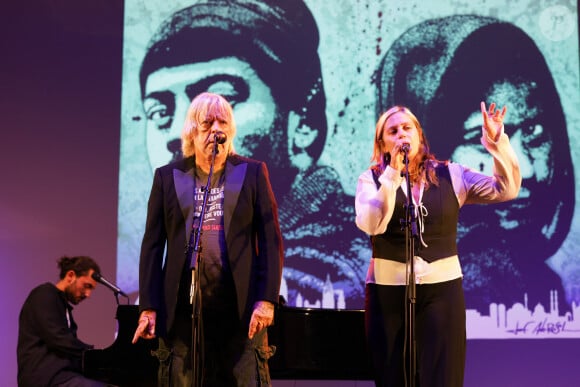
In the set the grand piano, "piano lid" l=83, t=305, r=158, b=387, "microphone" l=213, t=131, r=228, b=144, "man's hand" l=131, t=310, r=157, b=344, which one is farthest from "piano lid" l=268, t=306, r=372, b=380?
"microphone" l=213, t=131, r=228, b=144

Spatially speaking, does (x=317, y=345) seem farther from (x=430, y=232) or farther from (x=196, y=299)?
(x=196, y=299)

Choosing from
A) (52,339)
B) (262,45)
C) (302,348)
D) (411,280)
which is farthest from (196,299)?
(262,45)

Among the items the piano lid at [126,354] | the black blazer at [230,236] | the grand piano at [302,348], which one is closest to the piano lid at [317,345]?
the grand piano at [302,348]

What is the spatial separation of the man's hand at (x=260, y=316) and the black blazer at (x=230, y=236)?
0.03 metres

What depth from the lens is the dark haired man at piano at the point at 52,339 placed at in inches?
185

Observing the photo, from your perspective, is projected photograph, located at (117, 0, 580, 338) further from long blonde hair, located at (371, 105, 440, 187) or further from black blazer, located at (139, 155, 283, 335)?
black blazer, located at (139, 155, 283, 335)

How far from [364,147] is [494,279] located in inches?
→ 55.3

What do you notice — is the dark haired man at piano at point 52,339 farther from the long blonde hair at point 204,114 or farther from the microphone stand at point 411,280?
the microphone stand at point 411,280

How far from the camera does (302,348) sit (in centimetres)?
406

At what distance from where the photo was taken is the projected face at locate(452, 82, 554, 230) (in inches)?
205

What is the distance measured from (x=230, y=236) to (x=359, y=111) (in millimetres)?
2817

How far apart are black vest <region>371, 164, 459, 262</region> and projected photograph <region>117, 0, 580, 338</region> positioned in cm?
241

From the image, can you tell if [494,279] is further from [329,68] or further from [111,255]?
[111,255]

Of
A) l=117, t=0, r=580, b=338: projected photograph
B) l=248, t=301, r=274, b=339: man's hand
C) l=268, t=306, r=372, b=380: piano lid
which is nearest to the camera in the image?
l=248, t=301, r=274, b=339: man's hand
